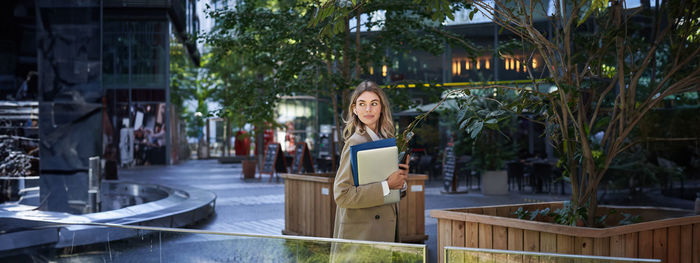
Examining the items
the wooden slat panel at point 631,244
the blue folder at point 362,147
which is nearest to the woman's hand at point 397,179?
the blue folder at point 362,147

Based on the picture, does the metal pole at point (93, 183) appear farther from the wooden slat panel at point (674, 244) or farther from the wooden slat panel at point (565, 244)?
the wooden slat panel at point (674, 244)

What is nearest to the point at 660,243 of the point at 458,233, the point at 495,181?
the point at 458,233

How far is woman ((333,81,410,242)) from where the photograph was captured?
3191 millimetres

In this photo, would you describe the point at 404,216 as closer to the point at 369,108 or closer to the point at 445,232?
the point at 445,232

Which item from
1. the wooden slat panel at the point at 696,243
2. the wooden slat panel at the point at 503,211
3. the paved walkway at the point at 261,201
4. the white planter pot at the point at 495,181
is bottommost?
the paved walkway at the point at 261,201

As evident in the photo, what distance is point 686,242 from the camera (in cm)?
429

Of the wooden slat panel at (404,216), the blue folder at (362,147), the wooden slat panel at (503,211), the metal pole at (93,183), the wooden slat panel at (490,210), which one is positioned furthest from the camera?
the metal pole at (93,183)

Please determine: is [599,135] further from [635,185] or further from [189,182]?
[189,182]

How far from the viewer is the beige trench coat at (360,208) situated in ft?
10.4

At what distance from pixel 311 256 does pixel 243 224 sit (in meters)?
7.87

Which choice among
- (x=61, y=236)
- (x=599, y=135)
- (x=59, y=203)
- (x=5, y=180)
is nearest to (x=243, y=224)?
(x=59, y=203)

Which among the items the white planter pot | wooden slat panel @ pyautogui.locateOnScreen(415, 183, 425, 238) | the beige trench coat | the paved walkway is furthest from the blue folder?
the white planter pot

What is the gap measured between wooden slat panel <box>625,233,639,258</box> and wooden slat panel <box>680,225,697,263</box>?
18.1 inches

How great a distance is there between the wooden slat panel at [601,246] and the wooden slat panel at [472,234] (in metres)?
0.82
